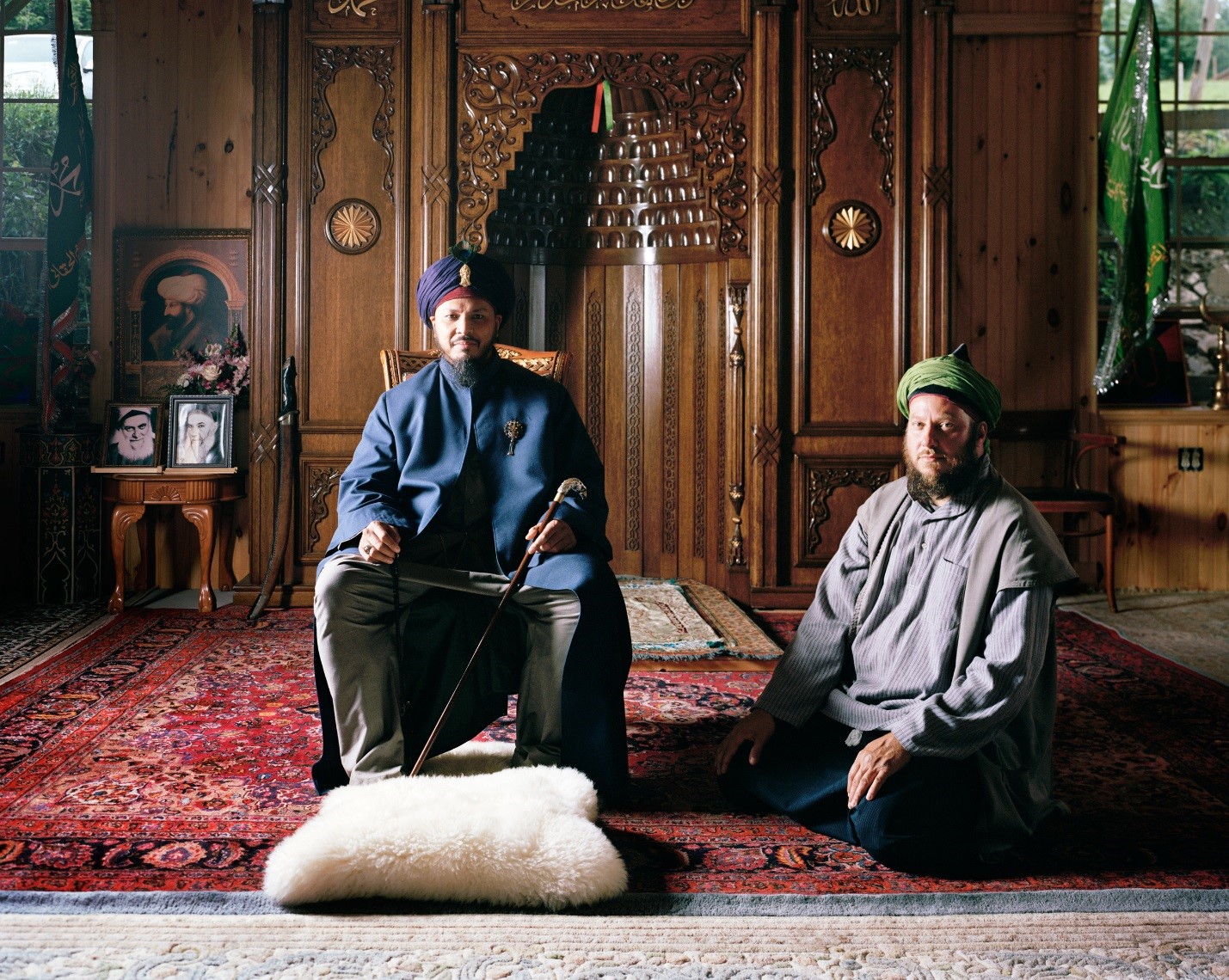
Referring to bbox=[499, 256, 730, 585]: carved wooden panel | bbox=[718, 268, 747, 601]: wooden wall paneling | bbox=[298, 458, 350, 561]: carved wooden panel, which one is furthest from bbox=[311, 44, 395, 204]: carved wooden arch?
bbox=[718, 268, 747, 601]: wooden wall paneling

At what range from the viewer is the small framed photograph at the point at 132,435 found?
544 cm

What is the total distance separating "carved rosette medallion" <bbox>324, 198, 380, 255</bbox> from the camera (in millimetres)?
5414

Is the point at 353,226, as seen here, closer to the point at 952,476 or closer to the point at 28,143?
the point at 28,143

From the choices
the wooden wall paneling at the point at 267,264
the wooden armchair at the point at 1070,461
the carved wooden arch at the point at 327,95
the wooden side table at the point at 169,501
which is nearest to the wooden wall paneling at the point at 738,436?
the wooden armchair at the point at 1070,461

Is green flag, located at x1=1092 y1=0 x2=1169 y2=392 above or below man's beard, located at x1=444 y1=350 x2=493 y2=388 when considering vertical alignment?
above

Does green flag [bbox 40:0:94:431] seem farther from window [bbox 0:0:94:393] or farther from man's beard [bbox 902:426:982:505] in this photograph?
man's beard [bbox 902:426:982:505]

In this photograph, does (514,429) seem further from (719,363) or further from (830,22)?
(830,22)

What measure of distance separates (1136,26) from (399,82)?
3.60 meters

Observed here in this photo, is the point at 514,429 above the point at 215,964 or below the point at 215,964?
above

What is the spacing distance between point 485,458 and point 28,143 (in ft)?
14.2

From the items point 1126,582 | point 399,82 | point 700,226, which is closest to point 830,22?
point 700,226

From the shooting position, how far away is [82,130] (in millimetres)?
5500

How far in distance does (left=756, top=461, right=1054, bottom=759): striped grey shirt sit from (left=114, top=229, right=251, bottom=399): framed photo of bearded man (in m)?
4.04

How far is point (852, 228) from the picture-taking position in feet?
17.8
